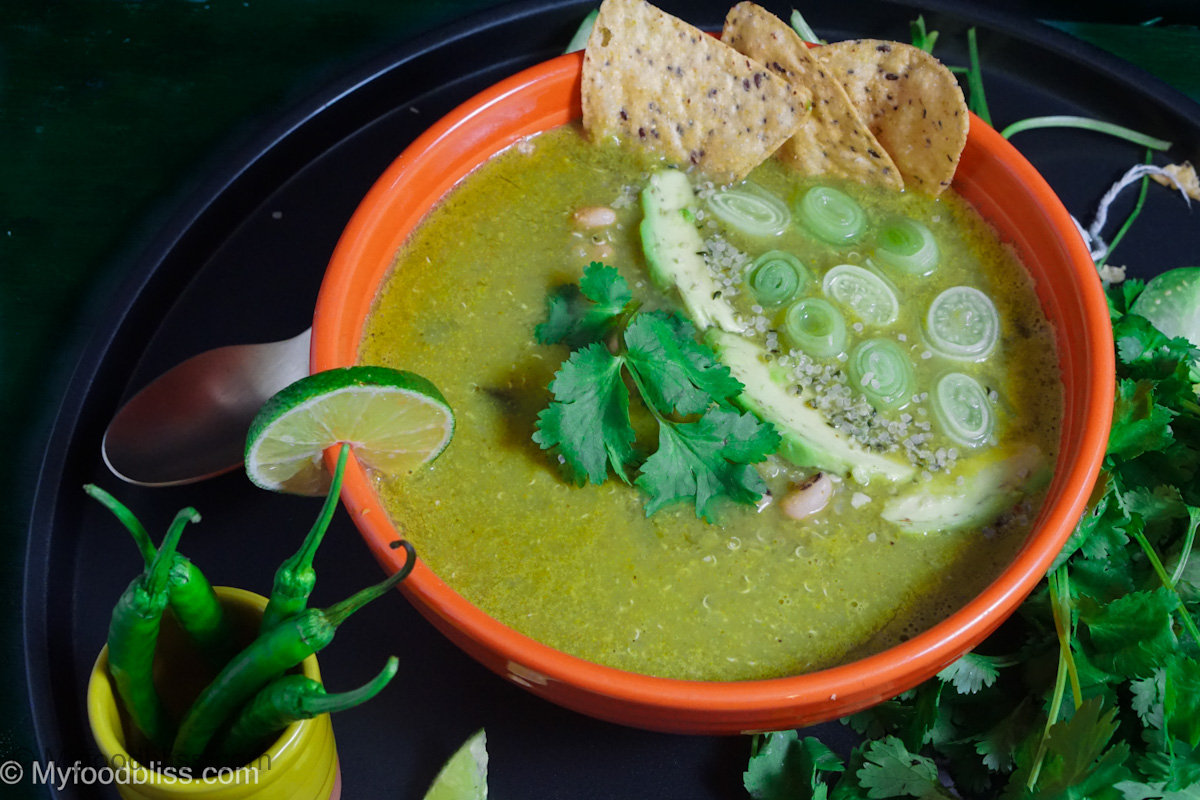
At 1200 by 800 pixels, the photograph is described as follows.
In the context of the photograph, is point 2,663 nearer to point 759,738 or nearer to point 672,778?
point 672,778

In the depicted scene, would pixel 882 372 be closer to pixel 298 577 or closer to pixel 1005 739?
pixel 1005 739

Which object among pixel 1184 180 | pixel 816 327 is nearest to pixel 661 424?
pixel 816 327

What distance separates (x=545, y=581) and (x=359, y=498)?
0.29m

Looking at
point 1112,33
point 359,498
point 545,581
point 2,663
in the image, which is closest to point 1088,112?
point 1112,33

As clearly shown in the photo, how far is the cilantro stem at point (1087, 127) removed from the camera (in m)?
2.03

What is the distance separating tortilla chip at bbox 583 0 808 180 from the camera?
174 centimetres

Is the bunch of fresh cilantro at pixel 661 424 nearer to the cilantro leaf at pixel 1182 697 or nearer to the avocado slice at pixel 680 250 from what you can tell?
the avocado slice at pixel 680 250

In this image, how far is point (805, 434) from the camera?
1.60 metres

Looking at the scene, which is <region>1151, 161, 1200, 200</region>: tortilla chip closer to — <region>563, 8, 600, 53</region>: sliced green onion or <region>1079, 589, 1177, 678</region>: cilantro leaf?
<region>1079, 589, 1177, 678</region>: cilantro leaf

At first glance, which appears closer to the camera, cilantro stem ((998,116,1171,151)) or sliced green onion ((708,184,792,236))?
sliced green onion ((708,184,792,236))

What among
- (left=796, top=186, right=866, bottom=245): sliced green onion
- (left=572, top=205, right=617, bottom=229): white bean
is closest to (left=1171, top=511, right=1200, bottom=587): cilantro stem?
(left=796, top=186, right=866, bottom=245): sliced green onion

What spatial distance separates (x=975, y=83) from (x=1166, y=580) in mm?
1021

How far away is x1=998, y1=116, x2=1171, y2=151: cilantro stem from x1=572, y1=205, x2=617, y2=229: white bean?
0.80m

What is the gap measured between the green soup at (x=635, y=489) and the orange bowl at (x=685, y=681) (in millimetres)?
55
